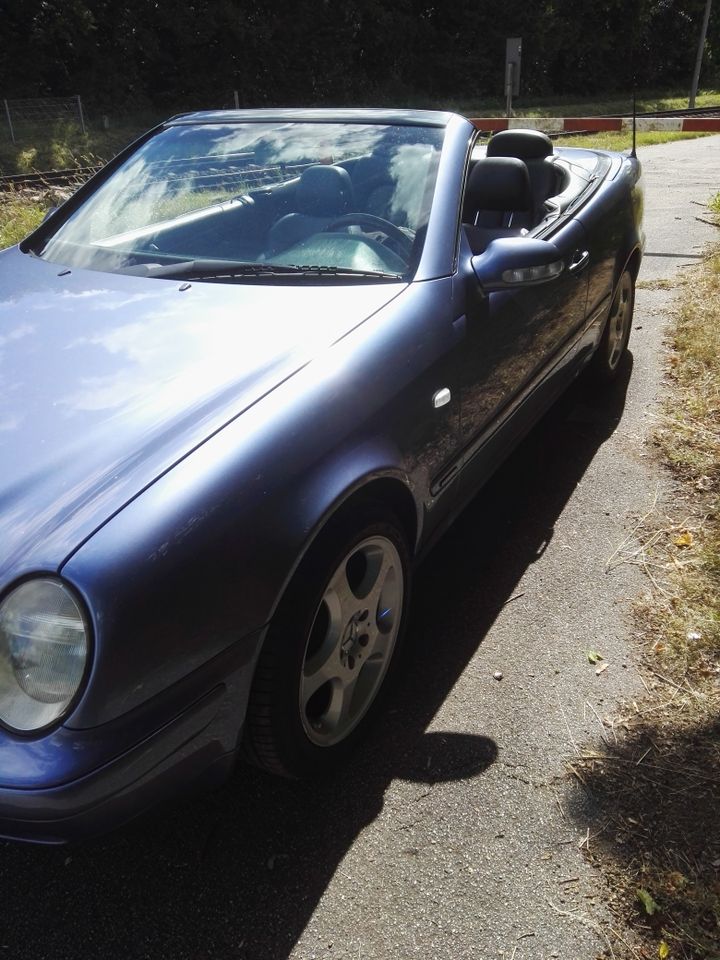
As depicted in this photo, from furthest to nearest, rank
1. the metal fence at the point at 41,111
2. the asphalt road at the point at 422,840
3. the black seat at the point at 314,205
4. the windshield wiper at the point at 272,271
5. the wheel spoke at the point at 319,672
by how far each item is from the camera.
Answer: the metal fence at the point at 41,111 < the black seat at the point at 314,205 < the windshield wiper at the point at 272,271 < the wheel spoke at the point at 319,672 < the asphalt road at the point at 422,840

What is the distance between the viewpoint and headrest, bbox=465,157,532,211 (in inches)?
114

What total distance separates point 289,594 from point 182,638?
29cm

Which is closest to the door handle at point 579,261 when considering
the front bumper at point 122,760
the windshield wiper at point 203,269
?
the windshield wiper at point 203,269

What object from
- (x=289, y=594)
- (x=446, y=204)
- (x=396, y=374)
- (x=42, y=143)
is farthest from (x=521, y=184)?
(x=42, y=143)

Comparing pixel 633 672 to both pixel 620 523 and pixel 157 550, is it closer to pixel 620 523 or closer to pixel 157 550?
pixel 620 523

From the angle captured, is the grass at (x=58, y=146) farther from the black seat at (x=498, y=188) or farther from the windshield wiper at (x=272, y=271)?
the windshield wiper at (x=272, y=271)

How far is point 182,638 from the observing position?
4.98 feet

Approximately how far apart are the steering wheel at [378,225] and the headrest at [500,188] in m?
0.50

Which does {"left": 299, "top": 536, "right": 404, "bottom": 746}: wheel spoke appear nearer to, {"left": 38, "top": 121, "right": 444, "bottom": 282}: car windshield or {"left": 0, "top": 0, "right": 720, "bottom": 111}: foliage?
{"left": 38, "top": 121, "right": 444, "bottom": 282}: car windshield

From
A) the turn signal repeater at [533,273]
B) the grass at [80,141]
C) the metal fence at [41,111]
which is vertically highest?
the turn signal repeater at [533,273]

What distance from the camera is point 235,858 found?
6.29 feet

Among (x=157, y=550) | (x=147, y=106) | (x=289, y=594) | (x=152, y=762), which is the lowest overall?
(x=147, y=106)

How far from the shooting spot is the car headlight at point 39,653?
1.43 metres

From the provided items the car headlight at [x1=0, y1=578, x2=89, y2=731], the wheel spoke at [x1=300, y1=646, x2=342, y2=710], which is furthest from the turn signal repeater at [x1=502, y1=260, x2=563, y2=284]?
the car headlight at [x1=0, y1=578, x2=89, y2=731]
